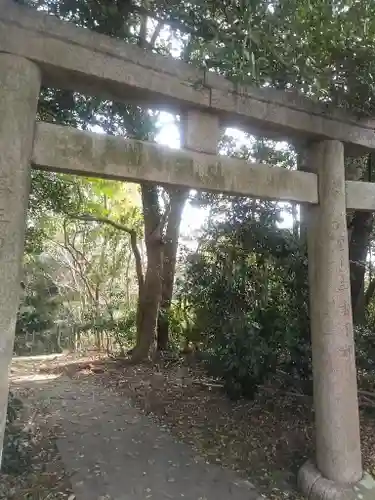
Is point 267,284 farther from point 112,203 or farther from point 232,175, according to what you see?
point 112,203

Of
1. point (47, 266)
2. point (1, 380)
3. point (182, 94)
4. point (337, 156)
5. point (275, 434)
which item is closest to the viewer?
point (1, 380)

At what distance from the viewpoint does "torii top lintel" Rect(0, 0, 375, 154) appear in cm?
250

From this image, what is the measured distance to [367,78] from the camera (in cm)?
336

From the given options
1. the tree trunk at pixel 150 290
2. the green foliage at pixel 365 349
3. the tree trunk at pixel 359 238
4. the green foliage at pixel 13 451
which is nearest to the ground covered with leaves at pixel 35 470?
the green foliage at pixel 13 451

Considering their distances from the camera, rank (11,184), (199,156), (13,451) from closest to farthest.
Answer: (11,184) → (199,156) → (13,451)

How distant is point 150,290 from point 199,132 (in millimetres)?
5458

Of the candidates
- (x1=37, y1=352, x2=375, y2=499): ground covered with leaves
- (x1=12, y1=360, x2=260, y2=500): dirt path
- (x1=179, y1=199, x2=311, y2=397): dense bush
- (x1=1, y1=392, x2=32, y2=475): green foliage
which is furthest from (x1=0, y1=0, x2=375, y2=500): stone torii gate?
(x1=179, y1=199, x2=311, y2=397): dense bush

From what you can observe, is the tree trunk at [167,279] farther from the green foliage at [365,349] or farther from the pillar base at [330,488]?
the pillar base at [330,488]

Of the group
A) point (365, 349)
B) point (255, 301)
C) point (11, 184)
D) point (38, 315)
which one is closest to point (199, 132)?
point (11, 184)

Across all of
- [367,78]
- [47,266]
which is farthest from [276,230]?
[47,266]

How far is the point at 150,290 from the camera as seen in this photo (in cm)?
827

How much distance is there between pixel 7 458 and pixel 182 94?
319 centimetres

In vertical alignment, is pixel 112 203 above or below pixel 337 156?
above

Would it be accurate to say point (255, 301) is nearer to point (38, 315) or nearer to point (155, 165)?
point (155, 165)
